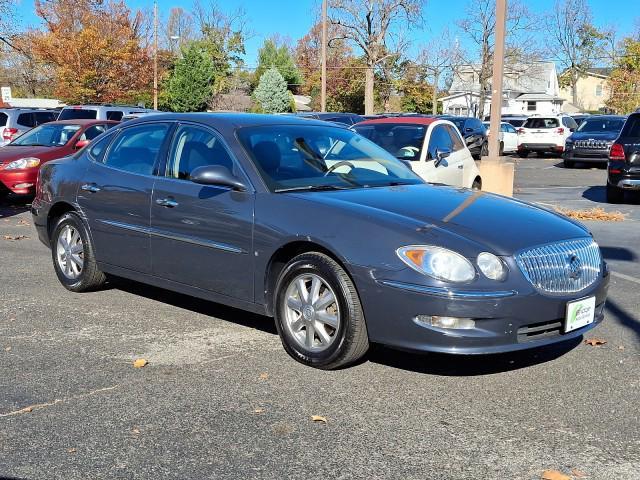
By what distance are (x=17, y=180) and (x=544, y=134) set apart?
22.9 metres

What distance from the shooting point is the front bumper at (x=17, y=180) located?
1310 cm

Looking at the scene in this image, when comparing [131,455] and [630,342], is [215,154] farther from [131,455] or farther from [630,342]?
[630,342]

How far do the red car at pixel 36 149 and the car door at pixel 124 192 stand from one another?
19.0 feet

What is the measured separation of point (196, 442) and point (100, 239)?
3093 mm

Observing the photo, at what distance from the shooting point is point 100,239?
648cm

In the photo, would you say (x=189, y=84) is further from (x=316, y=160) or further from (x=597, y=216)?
(x=316, y=160)

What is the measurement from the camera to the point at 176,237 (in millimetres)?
5699

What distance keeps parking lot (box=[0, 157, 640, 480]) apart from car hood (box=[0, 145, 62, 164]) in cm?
759

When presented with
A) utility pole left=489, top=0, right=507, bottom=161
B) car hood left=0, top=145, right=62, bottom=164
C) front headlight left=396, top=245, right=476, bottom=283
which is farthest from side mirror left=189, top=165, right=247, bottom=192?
car hood left=0, top=145, right=62, bottom=164

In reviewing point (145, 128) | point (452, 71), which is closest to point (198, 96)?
point (452, 71)

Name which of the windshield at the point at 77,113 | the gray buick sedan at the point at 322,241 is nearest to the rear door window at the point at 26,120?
the windshield at the point at 77,113

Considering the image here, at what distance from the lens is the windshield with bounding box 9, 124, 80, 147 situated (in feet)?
47.1

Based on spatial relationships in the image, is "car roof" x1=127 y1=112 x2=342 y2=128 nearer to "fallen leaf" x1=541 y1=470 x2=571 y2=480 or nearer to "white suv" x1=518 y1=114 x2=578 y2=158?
"fallen leaf" x1=541 y1=470 x2=571 y2=480

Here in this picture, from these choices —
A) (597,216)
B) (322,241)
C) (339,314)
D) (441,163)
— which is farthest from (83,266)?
(597,216)
